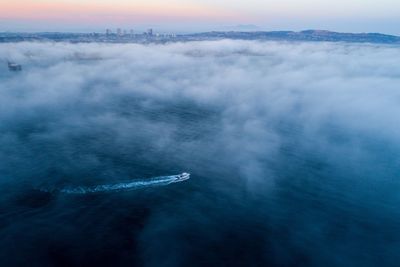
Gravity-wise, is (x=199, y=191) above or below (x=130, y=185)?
below

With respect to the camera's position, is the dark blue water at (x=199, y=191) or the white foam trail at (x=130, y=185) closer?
the dark blue water at (x=199, y=191)

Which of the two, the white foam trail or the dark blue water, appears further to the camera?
the white foam trail

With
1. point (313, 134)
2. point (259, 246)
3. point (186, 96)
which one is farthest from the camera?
point (186, 96)

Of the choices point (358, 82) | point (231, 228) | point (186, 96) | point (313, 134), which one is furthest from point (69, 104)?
point (358, 82)

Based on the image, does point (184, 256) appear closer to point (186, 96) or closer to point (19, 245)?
point (19, 245)
